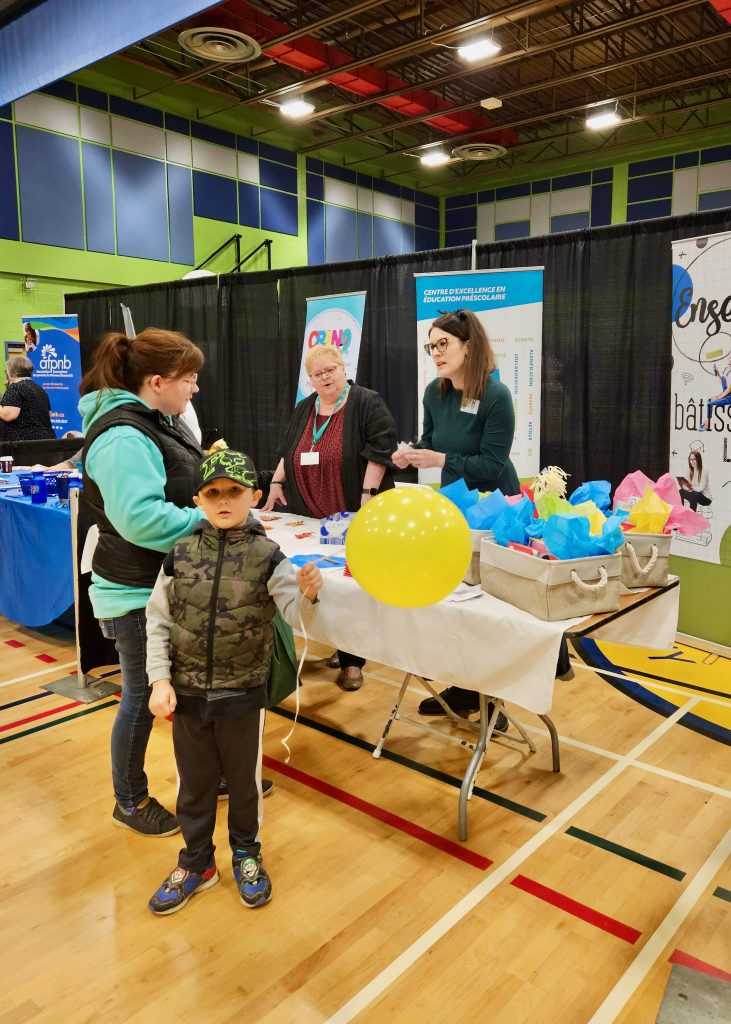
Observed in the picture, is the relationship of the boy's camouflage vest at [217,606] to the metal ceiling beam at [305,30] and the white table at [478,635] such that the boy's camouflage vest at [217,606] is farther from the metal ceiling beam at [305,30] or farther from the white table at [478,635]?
→ the metal ceiling beam at [305,30]

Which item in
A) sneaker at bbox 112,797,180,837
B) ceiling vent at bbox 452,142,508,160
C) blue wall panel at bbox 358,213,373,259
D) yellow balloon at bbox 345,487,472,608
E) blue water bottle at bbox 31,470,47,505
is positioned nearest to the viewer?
yellow balloon at bbox 345,487,472,608

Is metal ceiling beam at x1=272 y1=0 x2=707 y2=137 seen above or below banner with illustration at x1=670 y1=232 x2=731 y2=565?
above

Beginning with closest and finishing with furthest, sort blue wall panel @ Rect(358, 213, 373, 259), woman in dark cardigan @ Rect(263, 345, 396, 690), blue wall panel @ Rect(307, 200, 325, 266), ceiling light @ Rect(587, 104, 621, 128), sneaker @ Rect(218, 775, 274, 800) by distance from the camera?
sneaker @ Rect(218, 775, 274, 800) → woman in dark cardigan @ Rect(263, 345, 396, 690) → ceiling light @ Rect(587, 104, 621, 128) → blue wall panel @ Rect(307, 200, 325, 266) → blue wall panel @ Rect(358, 213, 373, 259)

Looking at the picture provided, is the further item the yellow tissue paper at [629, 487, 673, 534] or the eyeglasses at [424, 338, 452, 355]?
the eyeglasses at [424, 338, 452, 355]

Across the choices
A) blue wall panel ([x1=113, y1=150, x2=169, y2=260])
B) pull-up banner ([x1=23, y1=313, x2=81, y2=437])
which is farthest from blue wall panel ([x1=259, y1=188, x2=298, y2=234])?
pull-up banner ([x1=23, y1=313, x2=81, y2=437])

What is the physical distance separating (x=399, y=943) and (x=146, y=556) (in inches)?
45.8

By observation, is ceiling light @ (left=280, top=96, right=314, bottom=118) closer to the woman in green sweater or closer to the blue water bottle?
the blue water bottle

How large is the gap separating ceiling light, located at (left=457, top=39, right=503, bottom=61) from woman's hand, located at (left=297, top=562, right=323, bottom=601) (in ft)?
26.7

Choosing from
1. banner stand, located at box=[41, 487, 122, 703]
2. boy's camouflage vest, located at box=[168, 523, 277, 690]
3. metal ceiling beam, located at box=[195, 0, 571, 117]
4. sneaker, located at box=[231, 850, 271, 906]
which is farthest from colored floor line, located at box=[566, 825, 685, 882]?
metal ceiling beam, located at box=[195, 0, 571, 117]

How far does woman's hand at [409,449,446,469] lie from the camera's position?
2.73 metres

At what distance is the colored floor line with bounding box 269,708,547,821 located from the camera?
2363mm

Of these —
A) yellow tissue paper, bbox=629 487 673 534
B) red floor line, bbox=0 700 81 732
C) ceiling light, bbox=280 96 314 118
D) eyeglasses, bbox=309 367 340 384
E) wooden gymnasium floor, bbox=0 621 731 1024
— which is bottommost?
wooden gymnasium floor, bbox=0 621 731 1024

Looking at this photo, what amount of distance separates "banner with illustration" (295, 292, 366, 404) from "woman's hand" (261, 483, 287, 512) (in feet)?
7.52

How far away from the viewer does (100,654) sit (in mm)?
3420
